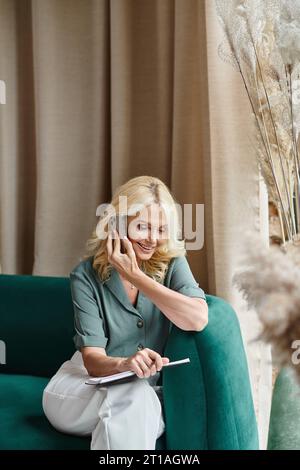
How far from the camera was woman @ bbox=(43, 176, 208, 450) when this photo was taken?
1.68 meters

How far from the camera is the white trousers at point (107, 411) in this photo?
60.6 inches

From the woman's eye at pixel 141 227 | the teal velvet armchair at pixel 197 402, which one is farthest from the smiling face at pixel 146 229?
the teal velvet armchair at pixel 197 402

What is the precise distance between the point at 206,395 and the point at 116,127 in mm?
1224

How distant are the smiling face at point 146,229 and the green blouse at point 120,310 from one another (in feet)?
0.34

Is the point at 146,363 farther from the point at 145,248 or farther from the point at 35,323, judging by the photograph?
the point at 35,323

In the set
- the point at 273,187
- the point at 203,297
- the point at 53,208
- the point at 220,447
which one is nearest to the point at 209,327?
the point at 203,297

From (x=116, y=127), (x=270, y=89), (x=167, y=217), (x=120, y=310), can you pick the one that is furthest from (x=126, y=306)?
(x=116, y=127)

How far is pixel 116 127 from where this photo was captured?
247cm


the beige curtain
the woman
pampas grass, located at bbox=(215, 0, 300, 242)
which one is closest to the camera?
pampas grass, located at bbox=(215, 0, 300, 242)

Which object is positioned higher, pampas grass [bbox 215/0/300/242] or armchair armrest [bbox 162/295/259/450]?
pampas grass [bbox 215/0/300/242]

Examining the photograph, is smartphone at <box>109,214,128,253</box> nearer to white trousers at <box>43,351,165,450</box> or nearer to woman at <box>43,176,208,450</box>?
woman at <box>43,176,208,450</box>

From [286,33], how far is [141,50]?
4.41 feet

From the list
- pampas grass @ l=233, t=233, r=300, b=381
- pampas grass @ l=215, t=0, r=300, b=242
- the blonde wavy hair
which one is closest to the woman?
the blonde wavy hair

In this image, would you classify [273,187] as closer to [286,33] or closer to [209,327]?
[209,327]
